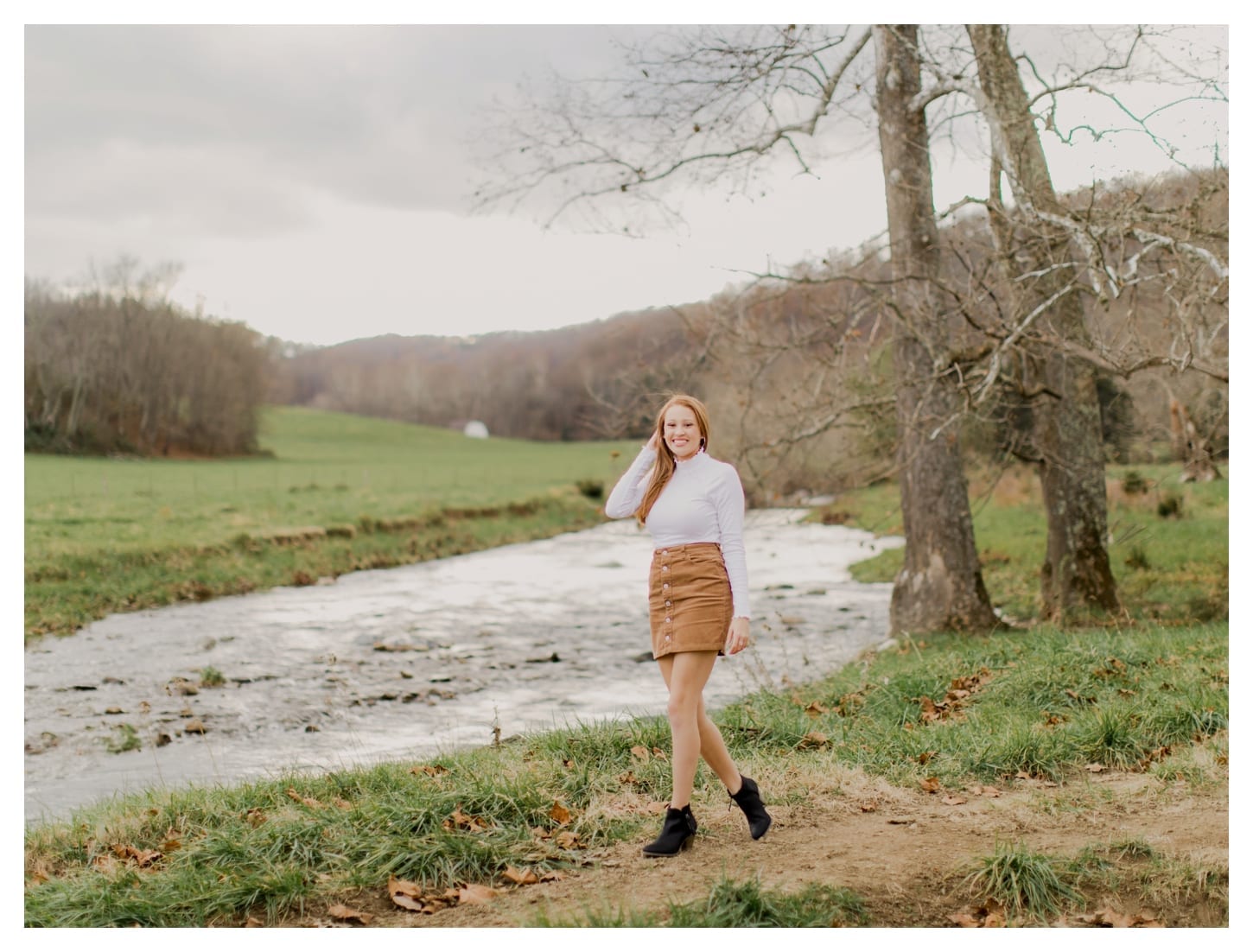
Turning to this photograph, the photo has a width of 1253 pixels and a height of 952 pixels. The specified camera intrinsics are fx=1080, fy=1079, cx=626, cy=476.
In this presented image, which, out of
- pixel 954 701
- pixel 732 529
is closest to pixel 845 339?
pixel 954 701

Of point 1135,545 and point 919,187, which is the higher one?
point 919,187

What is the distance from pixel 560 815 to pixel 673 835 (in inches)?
30.3

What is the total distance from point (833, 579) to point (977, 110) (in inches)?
459

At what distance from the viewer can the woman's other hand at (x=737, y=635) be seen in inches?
199

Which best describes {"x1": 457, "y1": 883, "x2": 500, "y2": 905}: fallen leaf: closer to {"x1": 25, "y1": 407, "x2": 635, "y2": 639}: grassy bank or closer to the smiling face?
the smiling face

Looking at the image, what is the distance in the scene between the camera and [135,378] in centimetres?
6575

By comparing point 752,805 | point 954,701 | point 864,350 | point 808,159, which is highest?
point 808,159

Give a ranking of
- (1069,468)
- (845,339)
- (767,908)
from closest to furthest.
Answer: (767,908), (845,339), (1069,468)

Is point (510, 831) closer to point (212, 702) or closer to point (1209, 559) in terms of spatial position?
point (212, 702)

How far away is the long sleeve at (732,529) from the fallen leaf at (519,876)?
1.58 m

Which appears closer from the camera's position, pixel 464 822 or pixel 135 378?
pixel 464 822

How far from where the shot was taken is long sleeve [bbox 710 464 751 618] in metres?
5.20

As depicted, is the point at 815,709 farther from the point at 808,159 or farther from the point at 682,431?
the point at 808,159

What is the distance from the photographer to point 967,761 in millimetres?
6984
